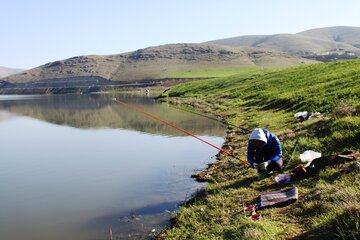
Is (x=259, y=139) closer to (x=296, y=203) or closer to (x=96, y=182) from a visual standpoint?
(x=296, y=203)

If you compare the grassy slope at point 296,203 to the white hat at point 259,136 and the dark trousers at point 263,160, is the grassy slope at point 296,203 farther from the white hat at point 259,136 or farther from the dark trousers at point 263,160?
the white hat at point 259,136

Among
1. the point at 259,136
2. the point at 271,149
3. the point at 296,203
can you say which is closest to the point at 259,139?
the point at 259,136

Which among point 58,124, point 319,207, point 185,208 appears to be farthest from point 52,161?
point 58,124

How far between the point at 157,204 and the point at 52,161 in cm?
1121

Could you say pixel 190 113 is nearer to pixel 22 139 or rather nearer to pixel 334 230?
pixel 22 139

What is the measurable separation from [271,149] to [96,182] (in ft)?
27.1

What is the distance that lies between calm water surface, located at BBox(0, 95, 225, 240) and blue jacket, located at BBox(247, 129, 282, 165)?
3123mm

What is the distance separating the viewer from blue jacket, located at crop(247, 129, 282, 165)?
1328cm

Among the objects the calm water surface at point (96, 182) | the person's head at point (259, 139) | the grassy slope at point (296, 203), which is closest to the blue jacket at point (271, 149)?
the person's head at point (259, 139)

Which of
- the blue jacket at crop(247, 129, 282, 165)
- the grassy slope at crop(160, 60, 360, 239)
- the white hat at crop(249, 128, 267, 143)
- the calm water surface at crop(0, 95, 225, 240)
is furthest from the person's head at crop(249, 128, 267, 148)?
the calm water surface at crop(0, 95, 225, 240)

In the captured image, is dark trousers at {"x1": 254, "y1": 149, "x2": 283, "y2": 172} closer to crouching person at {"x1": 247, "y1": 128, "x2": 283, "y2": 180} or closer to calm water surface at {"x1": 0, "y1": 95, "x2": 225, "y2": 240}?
crouching person at {"x1": 247, "y1": 128, "x2": 283, "y2": 180}

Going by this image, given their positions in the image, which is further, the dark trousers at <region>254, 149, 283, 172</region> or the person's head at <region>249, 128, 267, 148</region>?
the dark trousers at <region>254, 149, 283, 172</region>

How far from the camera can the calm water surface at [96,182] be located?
42.2 ft

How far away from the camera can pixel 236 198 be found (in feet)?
40.3
